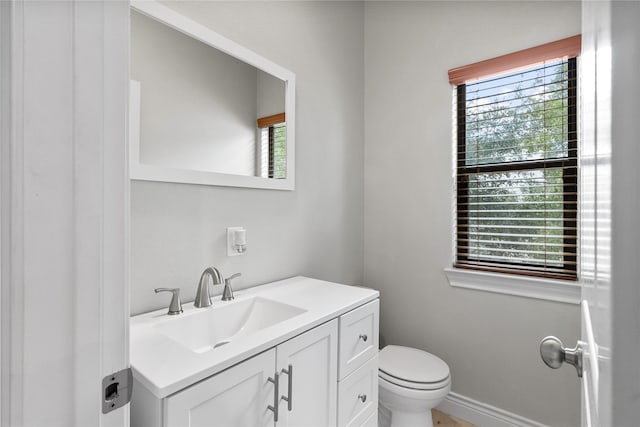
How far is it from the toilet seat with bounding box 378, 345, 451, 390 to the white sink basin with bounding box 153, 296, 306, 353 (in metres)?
0.72

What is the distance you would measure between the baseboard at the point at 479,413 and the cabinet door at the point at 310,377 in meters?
1.05

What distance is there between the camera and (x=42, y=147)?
1.24 feet

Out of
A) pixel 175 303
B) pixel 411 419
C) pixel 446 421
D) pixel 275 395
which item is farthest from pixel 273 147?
pixel 446 421

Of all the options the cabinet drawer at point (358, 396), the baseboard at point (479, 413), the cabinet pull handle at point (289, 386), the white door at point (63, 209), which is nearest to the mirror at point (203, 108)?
the white door at point (63, 209)

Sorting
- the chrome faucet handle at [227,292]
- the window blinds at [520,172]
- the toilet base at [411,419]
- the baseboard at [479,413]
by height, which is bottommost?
the baseboard at [479,413]

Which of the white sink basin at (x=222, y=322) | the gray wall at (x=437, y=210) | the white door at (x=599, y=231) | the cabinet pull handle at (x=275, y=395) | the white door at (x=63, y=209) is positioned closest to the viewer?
the white door at (x=599, y=231)

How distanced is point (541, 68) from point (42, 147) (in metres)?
2.00

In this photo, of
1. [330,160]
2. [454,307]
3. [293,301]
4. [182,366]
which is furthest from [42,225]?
[454,307]

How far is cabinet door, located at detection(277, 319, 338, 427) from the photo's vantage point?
88 cm

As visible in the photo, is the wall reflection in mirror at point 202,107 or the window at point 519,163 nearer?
the wall reflection in mirror at point 202,107

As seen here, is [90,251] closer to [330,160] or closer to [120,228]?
[120,228]

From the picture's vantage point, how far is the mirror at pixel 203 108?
1.02 m

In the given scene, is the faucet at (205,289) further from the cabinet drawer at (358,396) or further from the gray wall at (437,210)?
the gray wall at (437,210)

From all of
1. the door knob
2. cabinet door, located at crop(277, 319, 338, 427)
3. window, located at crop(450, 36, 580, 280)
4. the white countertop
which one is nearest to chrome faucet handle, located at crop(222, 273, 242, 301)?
the white countertop
